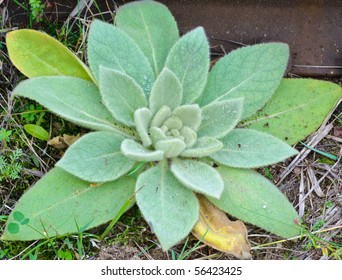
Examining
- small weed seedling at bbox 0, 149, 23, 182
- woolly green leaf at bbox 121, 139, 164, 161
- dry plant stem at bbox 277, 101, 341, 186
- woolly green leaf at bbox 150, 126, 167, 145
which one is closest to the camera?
woolly green leaf at bbox 121, 139, 164, 161

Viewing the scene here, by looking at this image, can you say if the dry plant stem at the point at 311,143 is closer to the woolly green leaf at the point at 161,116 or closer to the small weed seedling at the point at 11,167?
the woolly green leaf at the point at 161,116

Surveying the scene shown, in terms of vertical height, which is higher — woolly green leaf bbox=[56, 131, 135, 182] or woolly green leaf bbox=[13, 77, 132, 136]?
woolly green leaf bbox=[13, 77, 132, 136]

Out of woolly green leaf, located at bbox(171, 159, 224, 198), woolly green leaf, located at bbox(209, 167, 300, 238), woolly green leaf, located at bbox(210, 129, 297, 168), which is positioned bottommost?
woolly green leaf, located at bbox(209, 167, 300, 238)

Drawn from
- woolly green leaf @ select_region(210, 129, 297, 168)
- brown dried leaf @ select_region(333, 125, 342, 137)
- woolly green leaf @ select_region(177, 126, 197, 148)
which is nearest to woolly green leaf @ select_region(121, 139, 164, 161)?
woolly green leaf @ select_region(177, 126, 197, 148)

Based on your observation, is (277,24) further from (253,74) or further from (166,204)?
(166,204)

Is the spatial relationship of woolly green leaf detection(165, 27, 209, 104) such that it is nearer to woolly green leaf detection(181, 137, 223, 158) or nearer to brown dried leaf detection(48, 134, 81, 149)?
woolly green leaf detection(181, 137, 223, 158)

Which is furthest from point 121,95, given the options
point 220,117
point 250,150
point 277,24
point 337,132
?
point 337,132

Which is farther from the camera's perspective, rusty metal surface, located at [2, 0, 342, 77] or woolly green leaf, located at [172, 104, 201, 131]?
rusty metal surface, located at [2, 0, 342, 77]
